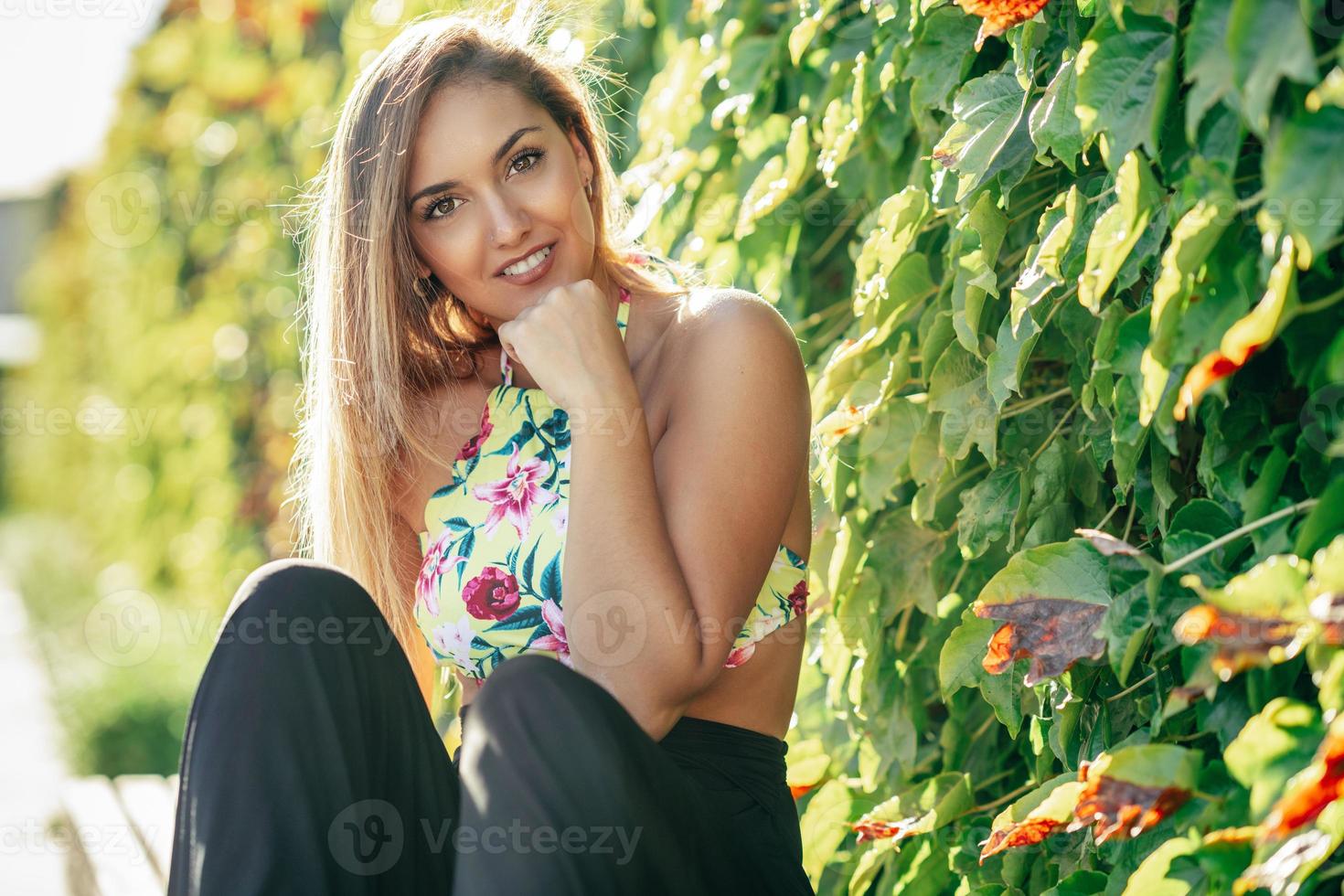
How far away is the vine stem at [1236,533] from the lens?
0.99 meters

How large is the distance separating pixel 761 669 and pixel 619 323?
591mm

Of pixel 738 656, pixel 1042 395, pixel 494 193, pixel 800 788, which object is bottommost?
pixel 800 788

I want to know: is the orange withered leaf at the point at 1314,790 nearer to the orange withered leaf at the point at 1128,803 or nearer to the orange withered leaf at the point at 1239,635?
the orange withered leaf at the point at 1239,635

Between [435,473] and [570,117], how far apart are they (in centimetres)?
63

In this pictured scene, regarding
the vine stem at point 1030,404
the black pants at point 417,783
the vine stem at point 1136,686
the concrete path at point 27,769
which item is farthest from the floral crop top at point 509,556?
the concrete path at point 27,769

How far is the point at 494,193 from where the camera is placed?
6.36 feet

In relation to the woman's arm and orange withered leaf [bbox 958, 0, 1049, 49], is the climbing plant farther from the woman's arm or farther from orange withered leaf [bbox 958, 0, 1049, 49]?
the woman's arm

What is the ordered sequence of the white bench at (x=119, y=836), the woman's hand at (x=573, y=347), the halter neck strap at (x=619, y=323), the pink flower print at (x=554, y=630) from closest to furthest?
the woman's hand at (x=573, y=347) < the pink flower print at (x=554, y=630) < the halter neck strap at (x=619, y=323) < the white bench at (x=119, y=836)

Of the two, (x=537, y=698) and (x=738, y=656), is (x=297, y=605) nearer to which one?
(x=537, y=698)

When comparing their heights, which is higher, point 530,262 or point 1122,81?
point 1122,81

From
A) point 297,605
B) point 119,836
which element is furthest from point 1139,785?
point 119,836

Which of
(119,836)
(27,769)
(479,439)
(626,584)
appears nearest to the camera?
(626,584)

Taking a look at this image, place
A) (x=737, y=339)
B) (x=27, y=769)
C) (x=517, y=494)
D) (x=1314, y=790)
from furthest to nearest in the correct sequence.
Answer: (x=27, y=769) < (x=517, y=494) < (x=737, y=339) < (x=1314, y=790)

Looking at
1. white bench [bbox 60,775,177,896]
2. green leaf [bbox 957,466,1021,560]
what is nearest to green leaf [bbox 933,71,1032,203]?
green leaf [bbox 957,466,1021,560]
